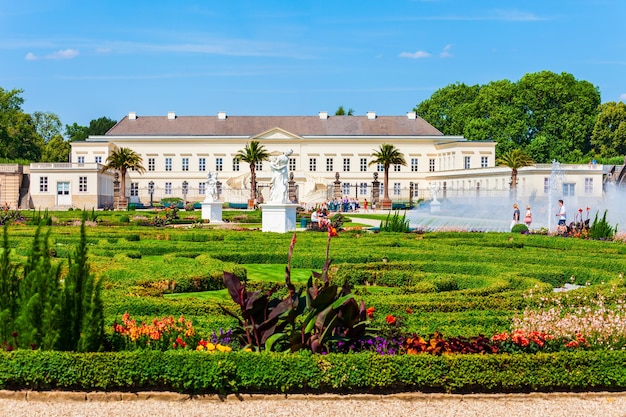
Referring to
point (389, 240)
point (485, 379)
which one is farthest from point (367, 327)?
point (389, 240)

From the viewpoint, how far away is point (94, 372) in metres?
6.18

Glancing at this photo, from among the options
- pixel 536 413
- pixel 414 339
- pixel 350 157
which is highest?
pixel 350 157

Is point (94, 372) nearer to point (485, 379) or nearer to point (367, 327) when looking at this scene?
point (367, 327)

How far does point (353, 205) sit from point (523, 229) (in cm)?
2541

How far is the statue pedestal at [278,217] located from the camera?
2155cm

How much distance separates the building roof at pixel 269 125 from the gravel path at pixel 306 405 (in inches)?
2293

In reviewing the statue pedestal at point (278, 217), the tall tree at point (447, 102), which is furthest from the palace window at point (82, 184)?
the tall tree at point (447, 102)

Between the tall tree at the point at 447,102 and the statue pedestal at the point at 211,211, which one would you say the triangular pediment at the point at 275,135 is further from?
the statue pedestal at the point at 211,211

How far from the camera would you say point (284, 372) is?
6.23m

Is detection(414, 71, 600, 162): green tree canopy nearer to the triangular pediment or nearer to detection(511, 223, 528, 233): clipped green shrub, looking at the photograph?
the triangular pediment

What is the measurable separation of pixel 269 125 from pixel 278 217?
1772 inches

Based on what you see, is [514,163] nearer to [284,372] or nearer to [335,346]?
[335,346]

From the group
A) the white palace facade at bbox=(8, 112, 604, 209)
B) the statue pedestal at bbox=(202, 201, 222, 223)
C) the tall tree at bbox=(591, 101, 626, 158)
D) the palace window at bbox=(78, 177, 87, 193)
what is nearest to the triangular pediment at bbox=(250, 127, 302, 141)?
the white palace facade at bbox=(8, 112, 604, 209)

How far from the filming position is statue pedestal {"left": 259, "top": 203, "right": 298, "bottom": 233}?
21545 mm
